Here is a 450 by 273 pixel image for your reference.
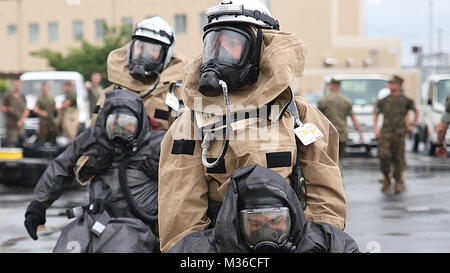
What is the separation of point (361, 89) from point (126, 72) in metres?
12.5

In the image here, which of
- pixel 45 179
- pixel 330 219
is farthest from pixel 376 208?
pixel 330 219

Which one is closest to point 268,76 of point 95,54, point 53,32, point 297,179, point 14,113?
point 297,179

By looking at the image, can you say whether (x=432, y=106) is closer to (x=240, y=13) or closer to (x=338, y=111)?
(x=338, y=111)

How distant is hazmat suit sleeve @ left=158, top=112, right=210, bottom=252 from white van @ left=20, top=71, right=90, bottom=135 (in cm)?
1159

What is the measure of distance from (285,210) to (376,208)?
7.02m

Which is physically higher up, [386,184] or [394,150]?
[394,150]

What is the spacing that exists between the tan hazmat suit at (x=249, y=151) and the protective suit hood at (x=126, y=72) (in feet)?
7.62

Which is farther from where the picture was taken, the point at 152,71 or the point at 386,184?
the point at 386,184

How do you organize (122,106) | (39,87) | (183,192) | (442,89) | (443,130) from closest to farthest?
(183,192) < (122,106) < (443,130) < (39,87) < (442,89)

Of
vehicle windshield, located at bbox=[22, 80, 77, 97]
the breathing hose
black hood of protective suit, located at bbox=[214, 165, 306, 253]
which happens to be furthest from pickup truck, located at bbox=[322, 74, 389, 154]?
black hood of protective suit, located at bbox=[214, 165, 306, 253]

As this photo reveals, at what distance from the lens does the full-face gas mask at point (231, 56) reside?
9.17 ft

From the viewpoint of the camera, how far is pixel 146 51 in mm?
5359

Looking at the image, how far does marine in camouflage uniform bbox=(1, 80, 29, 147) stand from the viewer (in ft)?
44.6
